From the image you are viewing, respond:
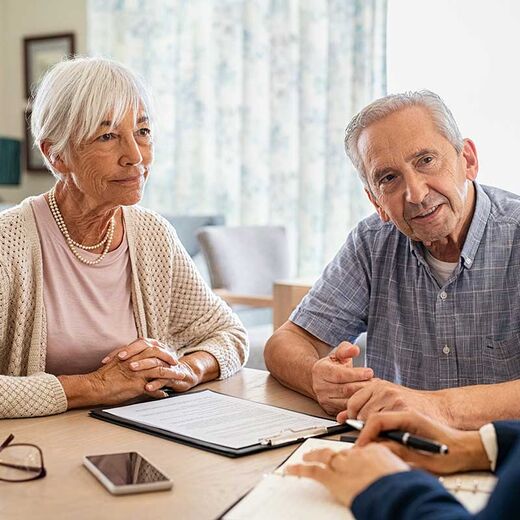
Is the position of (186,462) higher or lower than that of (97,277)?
lower

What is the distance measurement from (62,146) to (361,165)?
0.61 metres

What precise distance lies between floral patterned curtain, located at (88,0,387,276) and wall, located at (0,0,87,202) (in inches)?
8.0

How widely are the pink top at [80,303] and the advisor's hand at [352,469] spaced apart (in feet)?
2.69

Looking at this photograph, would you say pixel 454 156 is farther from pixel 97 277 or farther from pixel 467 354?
pixel 97 277

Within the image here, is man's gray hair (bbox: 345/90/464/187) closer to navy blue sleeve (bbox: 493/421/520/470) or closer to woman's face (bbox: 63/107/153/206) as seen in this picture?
woman's face (bbox: 63/107/153/206)

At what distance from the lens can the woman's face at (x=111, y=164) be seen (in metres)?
1.70

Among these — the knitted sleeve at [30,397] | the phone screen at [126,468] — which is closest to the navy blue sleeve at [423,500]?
the phone screen at [126,468]

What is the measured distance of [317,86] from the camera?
15.1 ft

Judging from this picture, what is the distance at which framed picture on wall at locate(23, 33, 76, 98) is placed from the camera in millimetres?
5469

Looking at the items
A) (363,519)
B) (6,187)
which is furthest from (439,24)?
(363,519)

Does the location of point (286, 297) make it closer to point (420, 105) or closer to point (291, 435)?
point (420, 105)

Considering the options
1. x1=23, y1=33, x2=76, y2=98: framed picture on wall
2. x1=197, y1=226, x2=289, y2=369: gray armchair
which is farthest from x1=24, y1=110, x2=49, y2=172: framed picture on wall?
x1=197, y1=226, x2=289, y2=369: gray armchair

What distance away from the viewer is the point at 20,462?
3.57 feet

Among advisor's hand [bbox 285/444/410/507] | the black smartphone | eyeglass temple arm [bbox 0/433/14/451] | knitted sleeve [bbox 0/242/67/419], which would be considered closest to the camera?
advisor's hand [bbox 285/444/410/507]
